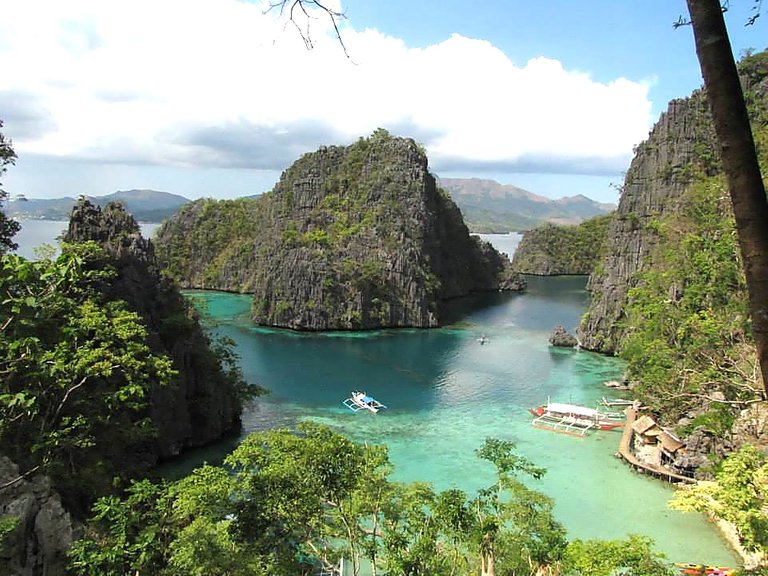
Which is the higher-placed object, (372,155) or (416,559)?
(372,155)

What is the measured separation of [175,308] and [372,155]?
46.9 m

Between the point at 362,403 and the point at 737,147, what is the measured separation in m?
27.2

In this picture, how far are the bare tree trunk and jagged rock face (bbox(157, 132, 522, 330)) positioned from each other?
48.4m

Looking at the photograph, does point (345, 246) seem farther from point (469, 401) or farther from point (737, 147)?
point (737, 147)

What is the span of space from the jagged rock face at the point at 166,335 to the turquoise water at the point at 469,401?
123 inches

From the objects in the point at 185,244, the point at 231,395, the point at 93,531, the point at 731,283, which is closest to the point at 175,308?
the point at 231,395

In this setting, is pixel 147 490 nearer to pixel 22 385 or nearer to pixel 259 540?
pixel 259 540

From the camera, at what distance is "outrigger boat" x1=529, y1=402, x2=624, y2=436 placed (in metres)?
25.2

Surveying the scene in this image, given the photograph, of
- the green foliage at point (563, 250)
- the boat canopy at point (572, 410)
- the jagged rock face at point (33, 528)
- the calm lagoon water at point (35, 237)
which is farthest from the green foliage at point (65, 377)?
the green foliage at point (563, 250)

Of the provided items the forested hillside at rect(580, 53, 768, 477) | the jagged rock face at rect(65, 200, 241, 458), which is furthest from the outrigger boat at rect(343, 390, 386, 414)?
the forested hillside at rect(580, 53, 768, 477)

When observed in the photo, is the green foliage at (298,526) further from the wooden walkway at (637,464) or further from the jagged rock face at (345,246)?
the jagged rock face at (345,246)

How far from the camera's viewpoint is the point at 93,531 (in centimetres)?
1134

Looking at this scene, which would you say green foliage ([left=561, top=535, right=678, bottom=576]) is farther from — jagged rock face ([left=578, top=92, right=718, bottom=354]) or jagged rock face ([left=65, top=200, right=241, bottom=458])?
jagged rock face ([left=578, top=92, right=718, bottom=354])

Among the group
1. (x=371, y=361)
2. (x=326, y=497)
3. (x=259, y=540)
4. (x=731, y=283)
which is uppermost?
(x=731, y=283)
